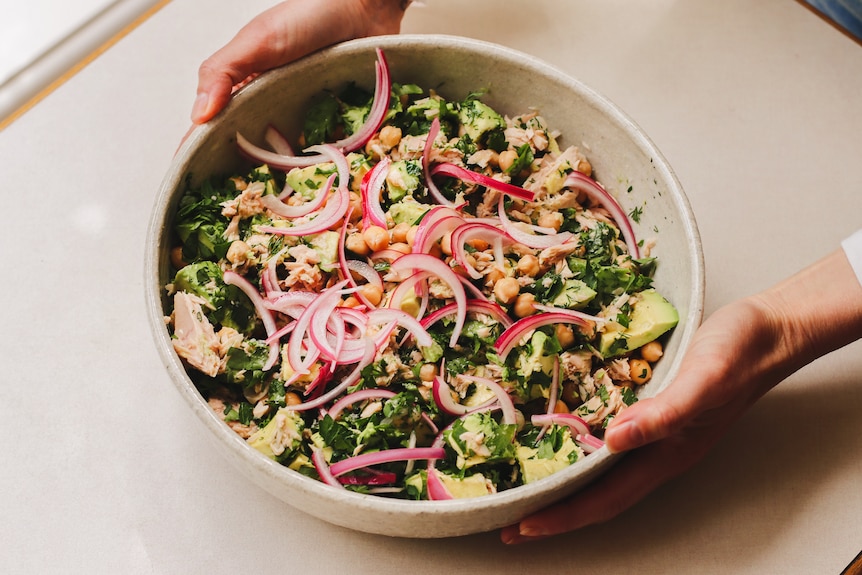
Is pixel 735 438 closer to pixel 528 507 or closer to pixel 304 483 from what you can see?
pixel 528 507

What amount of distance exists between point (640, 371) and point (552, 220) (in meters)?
0.39

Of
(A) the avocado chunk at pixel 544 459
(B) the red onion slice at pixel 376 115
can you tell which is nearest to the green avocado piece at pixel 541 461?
(A) the avocado chunk at pixel 544 459

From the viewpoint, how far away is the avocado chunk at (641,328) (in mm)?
1546

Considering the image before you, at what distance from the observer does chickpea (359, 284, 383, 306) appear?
1.58 m

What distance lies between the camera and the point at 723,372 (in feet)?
4.53

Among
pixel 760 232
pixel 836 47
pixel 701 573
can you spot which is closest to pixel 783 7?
pixel 836 47

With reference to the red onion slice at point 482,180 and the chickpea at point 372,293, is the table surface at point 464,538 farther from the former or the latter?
the red onion slice at point 482,180

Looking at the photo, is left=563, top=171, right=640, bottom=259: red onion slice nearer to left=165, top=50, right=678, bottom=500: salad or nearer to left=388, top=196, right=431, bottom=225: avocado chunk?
left=165, top=50, right=678, bottom=500: salad

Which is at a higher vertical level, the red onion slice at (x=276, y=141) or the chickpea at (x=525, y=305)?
the red onion slice at (x=276, y=141)

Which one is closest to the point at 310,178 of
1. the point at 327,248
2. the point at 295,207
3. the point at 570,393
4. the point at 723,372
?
the point at 295,207

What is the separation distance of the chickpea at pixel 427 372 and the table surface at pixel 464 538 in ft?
1.27

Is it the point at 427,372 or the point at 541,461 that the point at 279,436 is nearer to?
the point at 427,372

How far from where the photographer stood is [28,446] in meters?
1.69

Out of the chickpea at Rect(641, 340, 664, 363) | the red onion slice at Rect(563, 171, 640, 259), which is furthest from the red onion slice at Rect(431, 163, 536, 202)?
the chickpea at Rect(641, 340, 664, 363)
